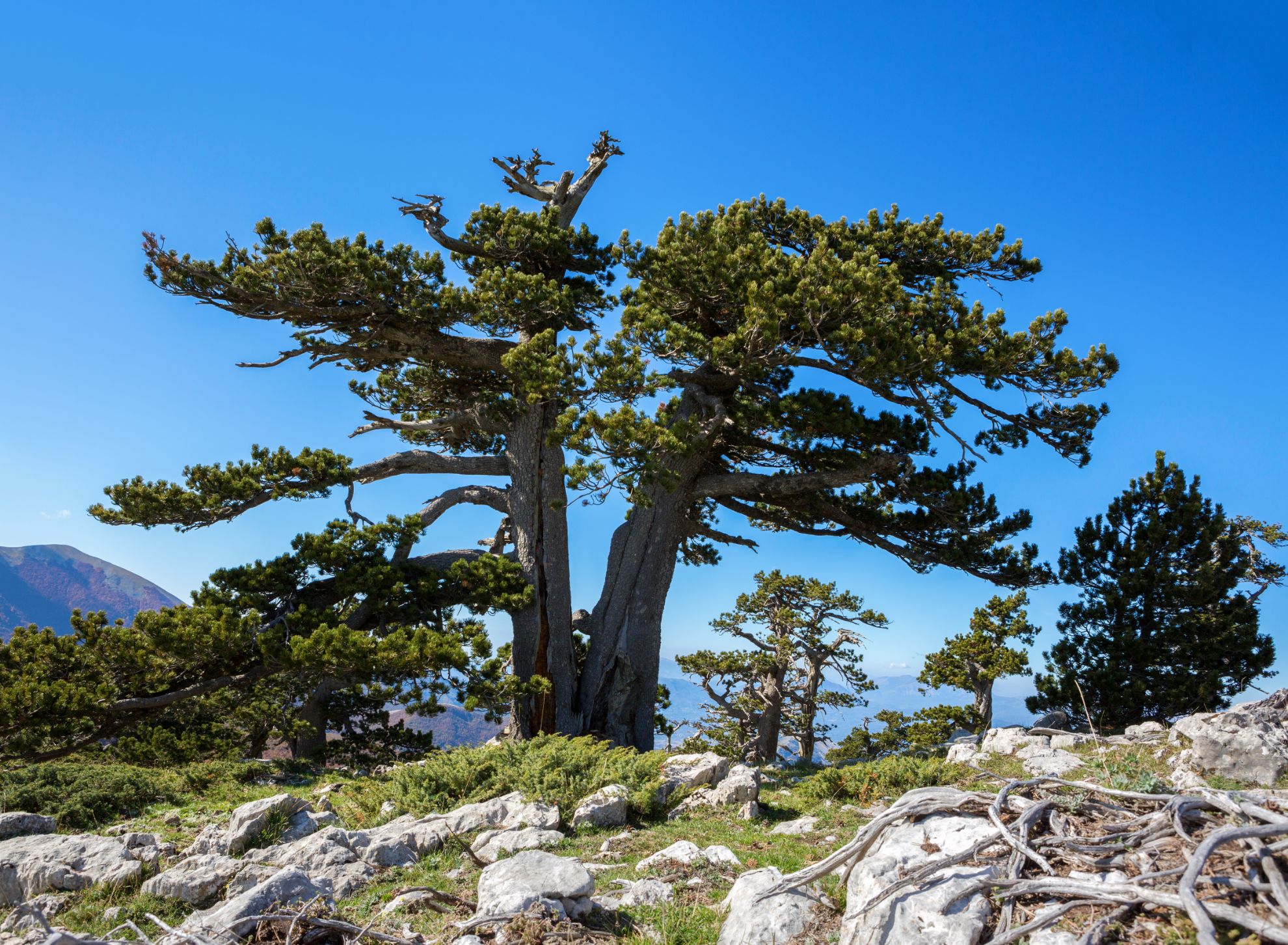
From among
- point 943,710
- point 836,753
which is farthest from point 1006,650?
point 836,753

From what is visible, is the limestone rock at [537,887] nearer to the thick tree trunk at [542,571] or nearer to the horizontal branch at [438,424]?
the thick tree trunk at [542,571]

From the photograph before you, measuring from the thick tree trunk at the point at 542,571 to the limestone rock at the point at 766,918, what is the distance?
10.2m

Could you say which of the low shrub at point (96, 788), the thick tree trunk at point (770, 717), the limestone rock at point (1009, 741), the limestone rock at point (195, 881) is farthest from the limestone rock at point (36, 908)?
the thick tree trunk at point (770, 717)

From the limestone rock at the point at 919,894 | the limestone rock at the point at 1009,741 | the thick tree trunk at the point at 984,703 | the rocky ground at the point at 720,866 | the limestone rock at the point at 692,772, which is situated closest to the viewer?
the rocky ground at the point at 720,866

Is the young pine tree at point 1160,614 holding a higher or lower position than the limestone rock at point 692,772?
higher

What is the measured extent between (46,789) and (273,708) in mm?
5012

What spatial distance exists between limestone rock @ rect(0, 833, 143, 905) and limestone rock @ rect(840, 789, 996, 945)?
552cm

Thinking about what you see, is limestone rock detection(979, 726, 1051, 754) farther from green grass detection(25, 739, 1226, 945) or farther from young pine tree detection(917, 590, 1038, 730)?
young pine tree detection(917, 590, 1038, 730)

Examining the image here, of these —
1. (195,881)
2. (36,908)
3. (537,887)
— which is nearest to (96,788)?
(36,908)

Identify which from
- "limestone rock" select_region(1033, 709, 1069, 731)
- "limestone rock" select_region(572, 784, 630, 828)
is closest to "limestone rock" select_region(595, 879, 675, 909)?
"limestone rock" select_region(572, 784, 630, 828)

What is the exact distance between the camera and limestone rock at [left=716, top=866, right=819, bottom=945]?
4121mm

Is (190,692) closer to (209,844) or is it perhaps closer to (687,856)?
(209,844)

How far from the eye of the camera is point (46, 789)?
864cm

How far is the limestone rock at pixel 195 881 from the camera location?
5.41m
